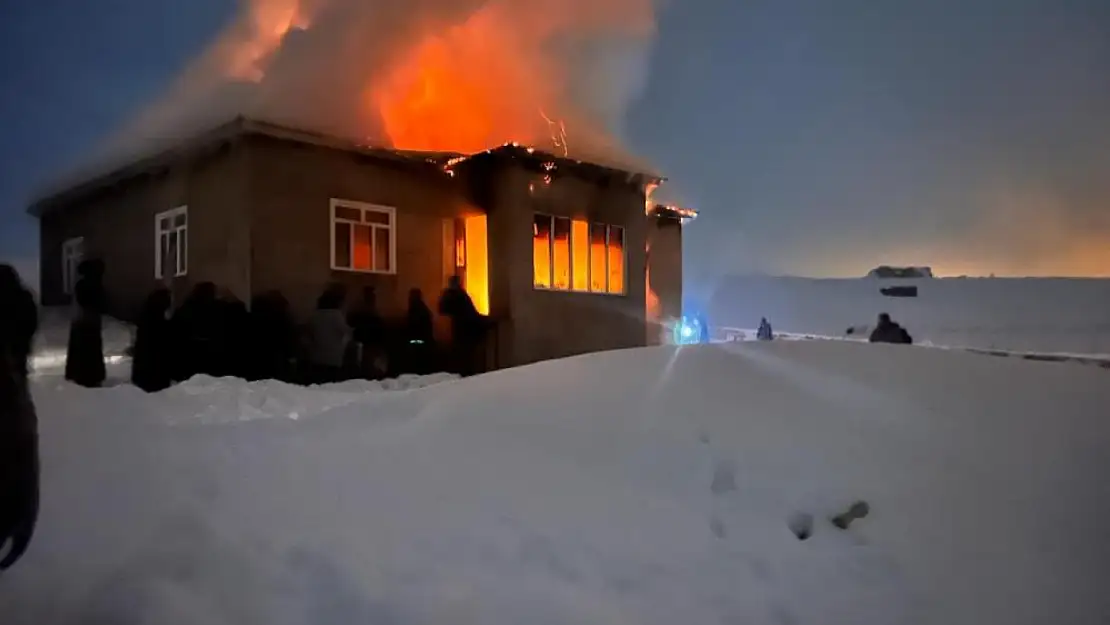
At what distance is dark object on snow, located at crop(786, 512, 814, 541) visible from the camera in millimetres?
3420

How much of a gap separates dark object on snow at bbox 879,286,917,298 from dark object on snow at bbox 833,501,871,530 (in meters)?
13.6

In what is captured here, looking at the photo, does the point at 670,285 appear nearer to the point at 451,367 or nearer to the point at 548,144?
the point at 548,144

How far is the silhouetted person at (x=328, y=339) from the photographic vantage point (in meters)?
8.91

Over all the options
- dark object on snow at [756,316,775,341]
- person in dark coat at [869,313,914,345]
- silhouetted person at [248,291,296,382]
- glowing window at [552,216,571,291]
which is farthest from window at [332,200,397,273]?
dark object on snow at [756,316,775,341]

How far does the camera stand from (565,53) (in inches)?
617

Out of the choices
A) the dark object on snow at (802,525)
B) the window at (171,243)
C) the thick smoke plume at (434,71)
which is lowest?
the dark object on snow at (802,525)

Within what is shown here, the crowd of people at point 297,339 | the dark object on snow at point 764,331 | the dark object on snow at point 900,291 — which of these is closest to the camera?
the crowd of people at point 297,339

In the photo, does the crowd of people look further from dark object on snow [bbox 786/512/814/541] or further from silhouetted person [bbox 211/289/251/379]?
dark object on snow [bbox 786/512/814/541]

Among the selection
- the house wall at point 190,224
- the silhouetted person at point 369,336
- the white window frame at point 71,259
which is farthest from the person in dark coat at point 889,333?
the white window frame at point 71,259

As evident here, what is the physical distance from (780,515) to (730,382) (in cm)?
129

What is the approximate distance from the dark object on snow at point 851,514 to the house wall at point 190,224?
21.6 ft

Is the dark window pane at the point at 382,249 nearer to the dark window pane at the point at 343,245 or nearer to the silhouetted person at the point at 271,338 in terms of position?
the dark window pane at the point at 343,245

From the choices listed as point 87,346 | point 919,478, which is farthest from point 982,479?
point 87,346

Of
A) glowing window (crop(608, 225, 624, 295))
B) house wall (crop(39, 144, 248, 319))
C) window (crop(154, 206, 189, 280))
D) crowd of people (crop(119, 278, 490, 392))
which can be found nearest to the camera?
crowd of people (crop(119, 278, 490, 392))
